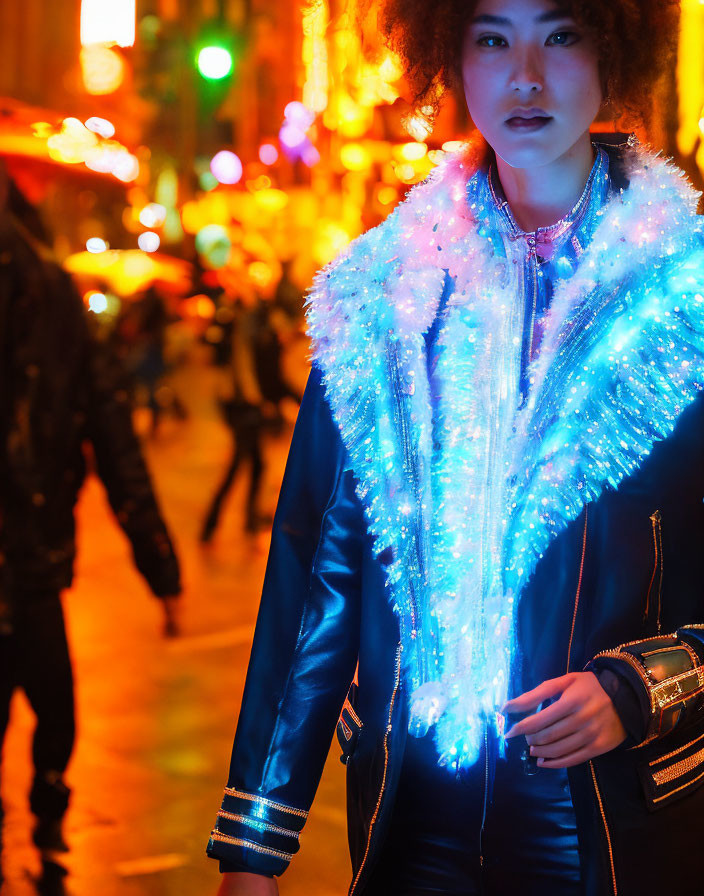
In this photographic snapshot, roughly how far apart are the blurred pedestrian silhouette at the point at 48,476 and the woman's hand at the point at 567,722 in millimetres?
2882

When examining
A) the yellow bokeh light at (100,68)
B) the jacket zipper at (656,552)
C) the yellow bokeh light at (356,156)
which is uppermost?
the yellow bokeh light at (100,68)

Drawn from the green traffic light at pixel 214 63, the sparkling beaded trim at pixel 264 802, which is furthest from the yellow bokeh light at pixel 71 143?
the sparkling beaded trim at pixel 264 802

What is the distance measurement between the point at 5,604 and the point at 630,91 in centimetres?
296

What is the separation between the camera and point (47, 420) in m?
4.36

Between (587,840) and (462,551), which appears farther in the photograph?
(462,551)

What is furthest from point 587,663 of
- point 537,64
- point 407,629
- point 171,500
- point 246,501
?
point 171,500

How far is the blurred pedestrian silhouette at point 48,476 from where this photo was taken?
433cm

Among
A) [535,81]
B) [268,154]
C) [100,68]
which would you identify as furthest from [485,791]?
[268,154]

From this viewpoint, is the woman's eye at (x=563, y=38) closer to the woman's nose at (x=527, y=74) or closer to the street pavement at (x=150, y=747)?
the woman's nose at (x=527, y=74)

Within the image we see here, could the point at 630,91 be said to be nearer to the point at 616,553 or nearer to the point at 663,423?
the point at 663,423

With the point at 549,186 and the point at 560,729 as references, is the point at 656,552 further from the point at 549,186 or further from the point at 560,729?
the point at 549,186

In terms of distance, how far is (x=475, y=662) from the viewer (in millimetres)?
1983

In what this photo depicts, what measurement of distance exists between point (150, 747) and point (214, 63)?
11.1 m

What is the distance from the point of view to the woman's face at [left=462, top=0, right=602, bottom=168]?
6.68ft
